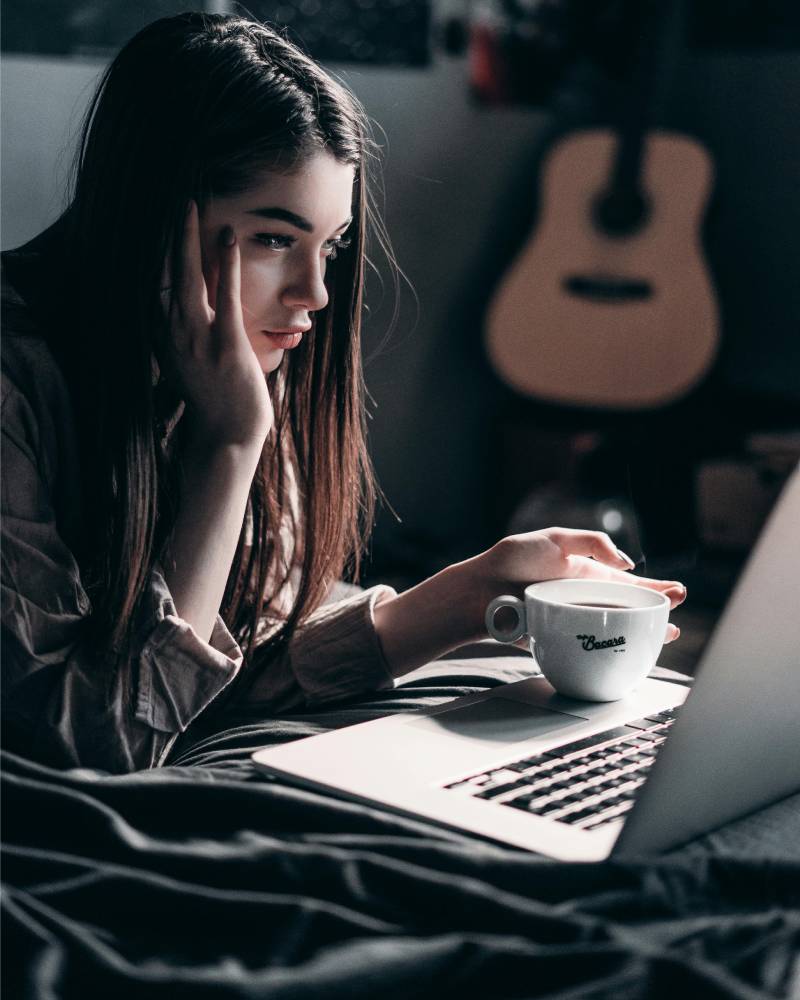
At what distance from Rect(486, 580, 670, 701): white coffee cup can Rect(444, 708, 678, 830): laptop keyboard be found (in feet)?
0.20

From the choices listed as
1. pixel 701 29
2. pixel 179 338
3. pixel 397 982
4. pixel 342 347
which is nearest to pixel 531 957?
pixel 397 982

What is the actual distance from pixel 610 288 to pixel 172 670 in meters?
2.08

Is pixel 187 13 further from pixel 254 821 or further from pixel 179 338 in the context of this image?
pixel 254 821

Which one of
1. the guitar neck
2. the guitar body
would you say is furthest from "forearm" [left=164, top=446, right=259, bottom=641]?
the guitar neck

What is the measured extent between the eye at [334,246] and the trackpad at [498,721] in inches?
14.7

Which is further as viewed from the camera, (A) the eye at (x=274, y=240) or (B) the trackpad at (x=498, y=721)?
(A) the eye at (x=274, y=240)

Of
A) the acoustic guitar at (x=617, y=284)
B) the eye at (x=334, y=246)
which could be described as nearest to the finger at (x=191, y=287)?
the eye at (x=334, y=246)

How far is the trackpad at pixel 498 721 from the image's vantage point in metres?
0.74

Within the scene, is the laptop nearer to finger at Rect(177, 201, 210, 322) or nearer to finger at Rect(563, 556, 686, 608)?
→ finger at Rect(563, 556, 686, 608)

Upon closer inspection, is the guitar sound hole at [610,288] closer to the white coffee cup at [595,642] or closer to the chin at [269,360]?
the chin at [269,360]

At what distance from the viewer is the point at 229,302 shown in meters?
0.88

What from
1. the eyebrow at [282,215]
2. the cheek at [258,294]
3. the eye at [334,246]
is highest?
the eyebrow at [282,215]

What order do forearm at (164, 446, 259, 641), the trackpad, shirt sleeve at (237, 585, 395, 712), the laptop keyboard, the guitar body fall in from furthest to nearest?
the guitar body → shirt sleeve at (237, 585, 395, 712) → forearm at (164, 446, 259, 641) → the trackpad → the laptop keyboard

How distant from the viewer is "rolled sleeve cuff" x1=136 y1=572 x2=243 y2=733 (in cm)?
80
